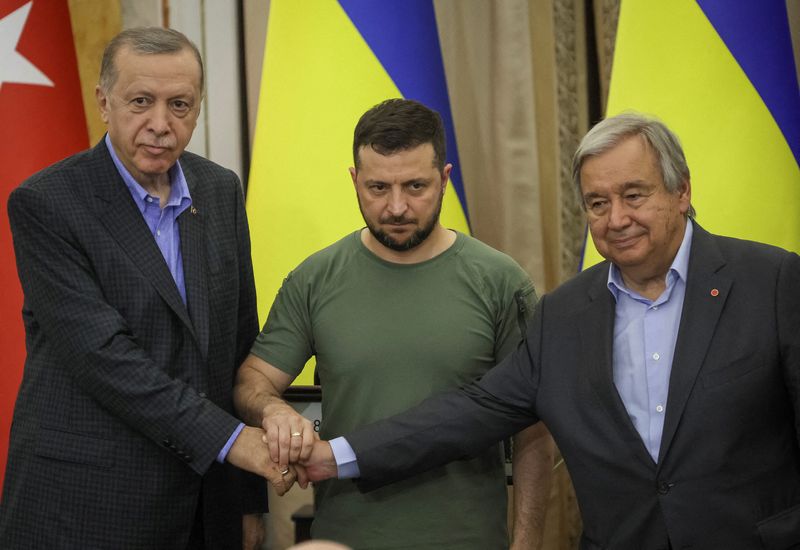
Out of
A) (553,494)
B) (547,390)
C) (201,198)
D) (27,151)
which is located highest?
(27,151)

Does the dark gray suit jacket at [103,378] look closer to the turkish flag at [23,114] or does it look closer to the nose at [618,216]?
the nose at [618,216]

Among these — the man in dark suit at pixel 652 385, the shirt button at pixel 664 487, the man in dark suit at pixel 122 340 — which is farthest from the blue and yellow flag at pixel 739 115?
the man in dark suit at pixel 122 340

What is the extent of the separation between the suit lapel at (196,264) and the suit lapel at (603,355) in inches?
32.3

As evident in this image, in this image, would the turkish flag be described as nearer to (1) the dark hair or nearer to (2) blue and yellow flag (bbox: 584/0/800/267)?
(1) the dark hair

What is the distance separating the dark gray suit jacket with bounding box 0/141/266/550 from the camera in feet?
7.24

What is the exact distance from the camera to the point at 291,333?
2.41 m

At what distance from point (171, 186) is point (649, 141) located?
1.08 m

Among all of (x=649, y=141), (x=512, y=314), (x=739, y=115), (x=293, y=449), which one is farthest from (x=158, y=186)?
(x=739, y=115)

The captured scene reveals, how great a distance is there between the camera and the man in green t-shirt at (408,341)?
2301 millimetres

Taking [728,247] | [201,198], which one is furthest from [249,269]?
[728,247]

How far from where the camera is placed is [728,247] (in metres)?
2.09

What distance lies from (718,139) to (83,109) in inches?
81.8

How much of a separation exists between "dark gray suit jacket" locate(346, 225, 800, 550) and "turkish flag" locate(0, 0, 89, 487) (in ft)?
6.40

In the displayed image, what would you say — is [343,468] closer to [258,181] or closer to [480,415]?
[480,415]
